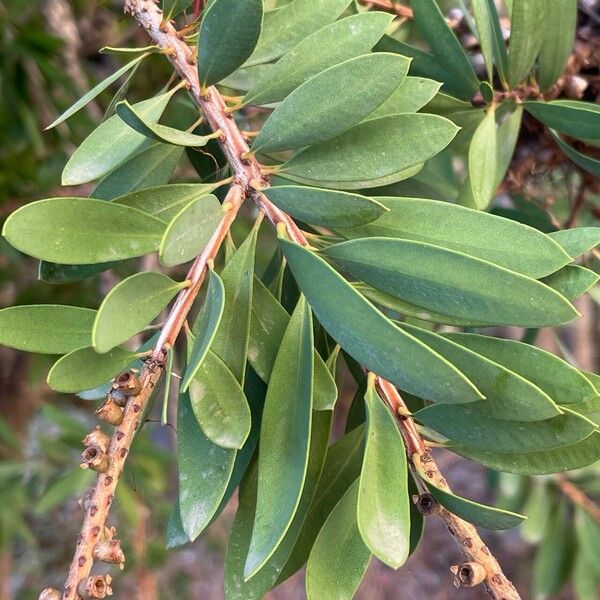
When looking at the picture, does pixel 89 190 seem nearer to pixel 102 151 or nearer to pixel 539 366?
pixel 102 151

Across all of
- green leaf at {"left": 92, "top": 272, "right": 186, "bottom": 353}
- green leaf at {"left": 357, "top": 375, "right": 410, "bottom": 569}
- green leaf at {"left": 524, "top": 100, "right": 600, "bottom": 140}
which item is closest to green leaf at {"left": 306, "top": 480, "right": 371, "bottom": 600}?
green leaf at {"left": 357, "top": 375, "right": 410, "bottom": 569}

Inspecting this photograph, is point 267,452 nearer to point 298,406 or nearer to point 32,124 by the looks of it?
point 298,406

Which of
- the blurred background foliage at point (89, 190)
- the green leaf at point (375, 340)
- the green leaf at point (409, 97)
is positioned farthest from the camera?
the blurred background foliage at point (89, 190)

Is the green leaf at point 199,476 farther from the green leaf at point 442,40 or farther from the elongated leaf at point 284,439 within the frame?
the green leaf at point 442,40

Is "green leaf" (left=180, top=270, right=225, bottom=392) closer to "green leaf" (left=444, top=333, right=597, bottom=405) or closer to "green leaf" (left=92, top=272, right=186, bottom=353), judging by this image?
"green leaf" (left=92, top=272, right=186, bottom=353)

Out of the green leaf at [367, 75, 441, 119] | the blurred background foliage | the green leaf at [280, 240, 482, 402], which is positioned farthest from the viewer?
the blurred background foliage

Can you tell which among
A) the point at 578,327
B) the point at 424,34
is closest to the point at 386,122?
the point at 424,34

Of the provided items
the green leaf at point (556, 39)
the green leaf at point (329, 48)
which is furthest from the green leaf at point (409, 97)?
the green leaf at point (556, 39)
